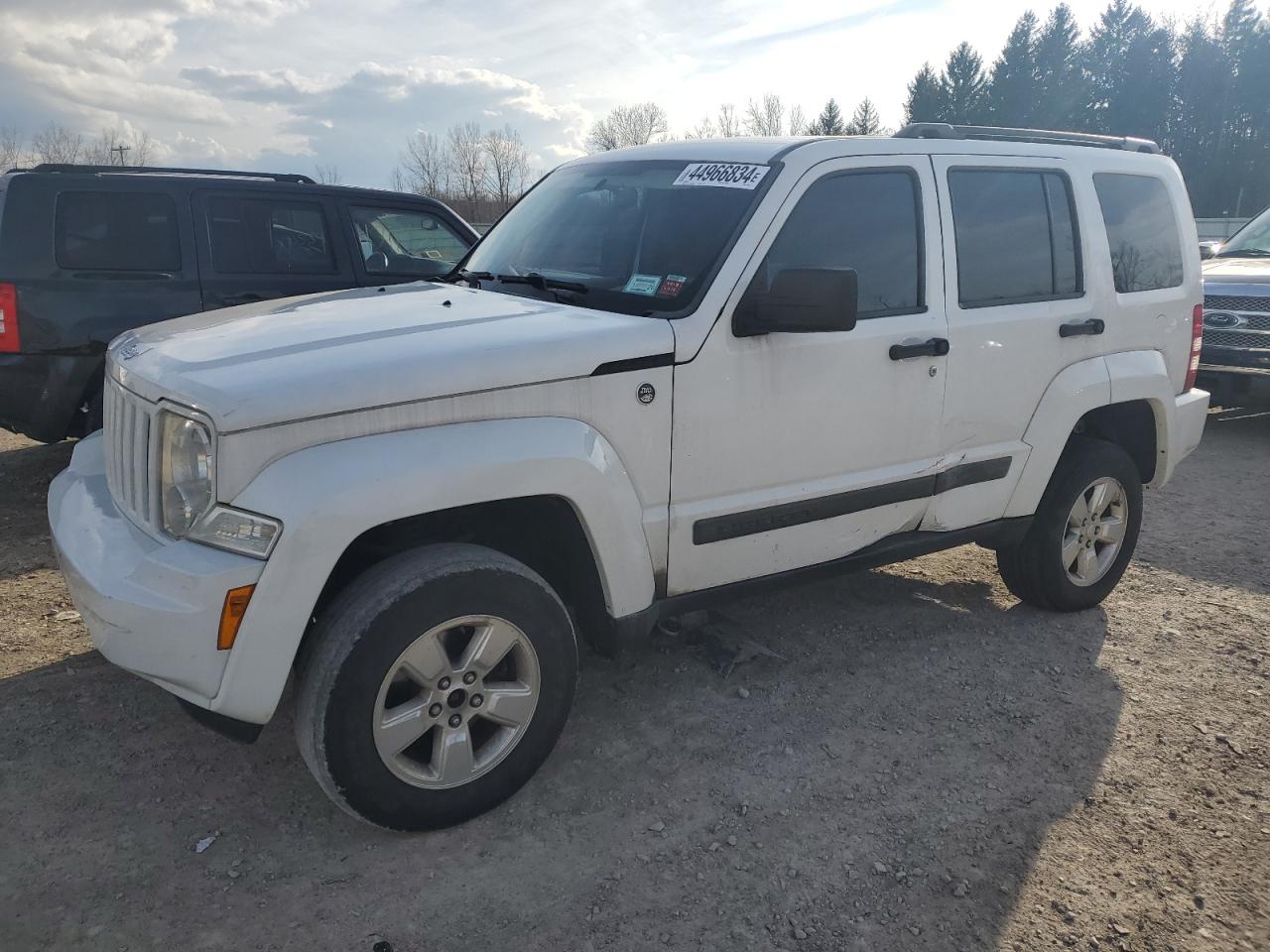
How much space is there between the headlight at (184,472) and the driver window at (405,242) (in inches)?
151

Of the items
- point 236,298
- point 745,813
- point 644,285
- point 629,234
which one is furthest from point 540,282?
point 236,298

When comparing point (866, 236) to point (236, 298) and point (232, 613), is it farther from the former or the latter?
point (236, 298)

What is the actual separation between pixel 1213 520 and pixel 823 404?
401 centimetres

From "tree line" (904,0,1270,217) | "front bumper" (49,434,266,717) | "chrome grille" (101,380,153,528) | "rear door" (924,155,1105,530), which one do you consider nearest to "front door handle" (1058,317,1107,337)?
"rear door" (924,155,1105,530)

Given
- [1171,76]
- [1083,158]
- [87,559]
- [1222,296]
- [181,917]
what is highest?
[1171,76]

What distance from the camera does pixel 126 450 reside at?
276cm

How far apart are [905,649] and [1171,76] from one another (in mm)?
59115

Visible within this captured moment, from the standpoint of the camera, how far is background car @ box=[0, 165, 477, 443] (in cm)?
511

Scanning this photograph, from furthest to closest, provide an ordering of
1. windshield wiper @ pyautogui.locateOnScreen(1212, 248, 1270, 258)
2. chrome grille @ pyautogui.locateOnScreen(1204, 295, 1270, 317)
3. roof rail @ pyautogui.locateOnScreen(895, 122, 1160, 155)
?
windshield wiper @ pyautogui.locateOnScreen(1212, 248, 1270, 258) < chrome grille @ pyautogui.locateOnScreen(1204, 295, 1270, 317) < roof rail @ pyautogui.locateOnScreen(895, 122, 1160, 155)

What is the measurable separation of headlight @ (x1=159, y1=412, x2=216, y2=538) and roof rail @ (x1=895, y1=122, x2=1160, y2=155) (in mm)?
2798

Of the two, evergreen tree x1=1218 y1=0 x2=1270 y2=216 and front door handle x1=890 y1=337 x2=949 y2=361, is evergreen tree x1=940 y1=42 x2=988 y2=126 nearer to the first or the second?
evergreen tree x1=1218 y1=0 x2=1270 y2=216

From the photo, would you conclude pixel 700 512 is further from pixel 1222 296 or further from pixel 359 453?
pixel 1222 296

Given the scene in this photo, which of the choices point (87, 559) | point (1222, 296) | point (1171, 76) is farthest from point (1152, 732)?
point (1171, 76)

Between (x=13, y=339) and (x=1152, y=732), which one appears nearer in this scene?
(x=1152, y=732)
